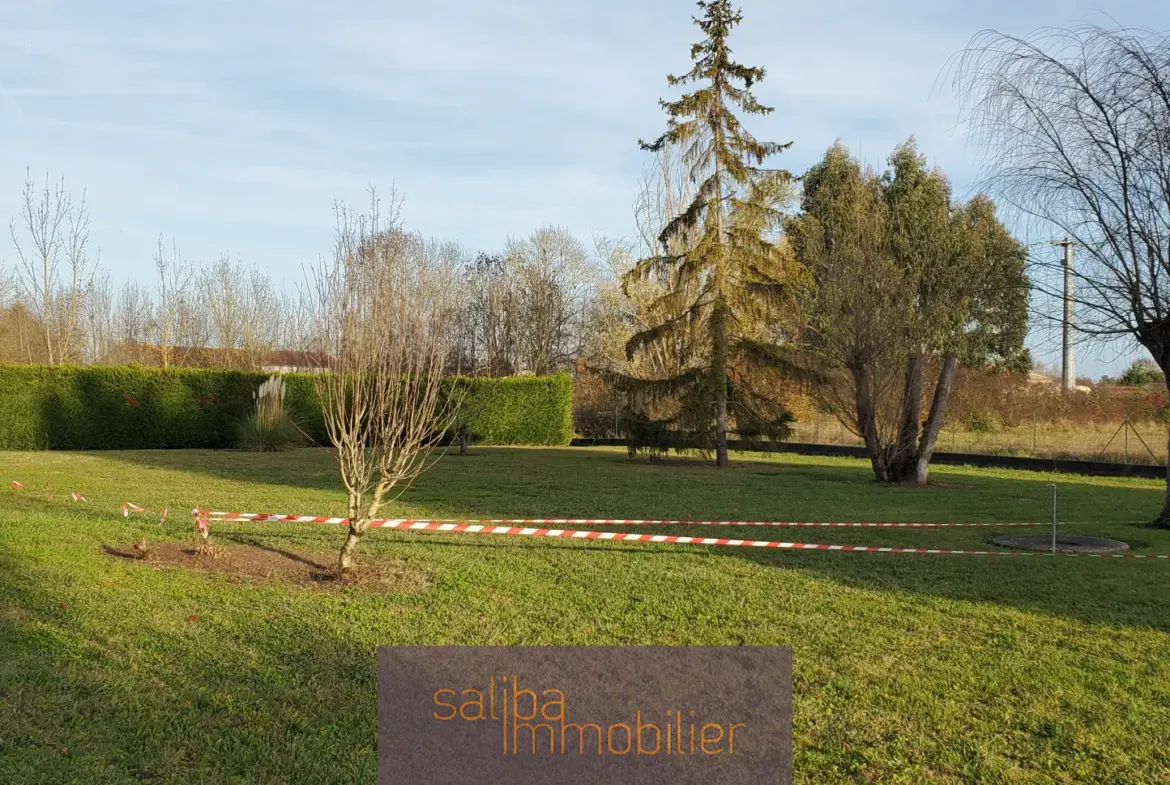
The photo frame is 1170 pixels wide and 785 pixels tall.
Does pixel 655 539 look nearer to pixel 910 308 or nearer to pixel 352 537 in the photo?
pixel 352 537

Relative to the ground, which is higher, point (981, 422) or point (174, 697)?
point (981, 422)

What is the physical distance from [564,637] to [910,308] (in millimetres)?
13808

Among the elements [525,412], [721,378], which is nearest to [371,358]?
[721,378]

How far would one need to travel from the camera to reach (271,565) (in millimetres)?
7344

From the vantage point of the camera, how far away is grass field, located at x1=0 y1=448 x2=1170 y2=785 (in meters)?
3.70

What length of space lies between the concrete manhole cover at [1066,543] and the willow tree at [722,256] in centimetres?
1159

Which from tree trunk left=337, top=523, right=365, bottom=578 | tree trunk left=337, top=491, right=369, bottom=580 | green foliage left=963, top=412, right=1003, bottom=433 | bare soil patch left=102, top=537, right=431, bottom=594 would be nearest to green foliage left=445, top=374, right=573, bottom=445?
green foliage left=963, top=412, right=1003, bottom=433

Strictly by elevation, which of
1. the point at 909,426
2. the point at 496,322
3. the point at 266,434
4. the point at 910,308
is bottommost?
the point at 266,434

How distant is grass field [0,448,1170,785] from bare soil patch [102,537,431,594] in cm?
13

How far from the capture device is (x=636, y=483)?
16.2 meters

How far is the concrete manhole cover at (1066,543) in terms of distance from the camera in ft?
30.5

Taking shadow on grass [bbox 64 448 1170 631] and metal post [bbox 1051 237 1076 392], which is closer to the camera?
shadow on grass [bbox 64 448 1170 631]

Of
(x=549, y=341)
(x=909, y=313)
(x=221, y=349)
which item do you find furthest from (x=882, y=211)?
(x=221, y=349)

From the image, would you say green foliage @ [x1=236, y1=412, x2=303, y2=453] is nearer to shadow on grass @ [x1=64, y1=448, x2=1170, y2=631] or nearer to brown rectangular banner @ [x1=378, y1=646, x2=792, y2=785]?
shadow on grass @ [x1=64, y1=448, x2=1170, y2=631]
